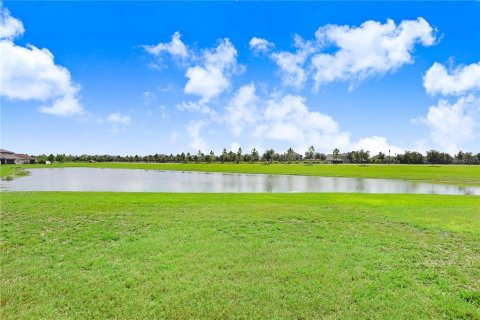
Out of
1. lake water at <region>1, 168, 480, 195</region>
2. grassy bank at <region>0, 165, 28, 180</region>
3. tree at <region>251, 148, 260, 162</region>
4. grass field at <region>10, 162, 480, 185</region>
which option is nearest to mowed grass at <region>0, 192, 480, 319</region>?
lake water at <region>1, 168, 480, 195</region>

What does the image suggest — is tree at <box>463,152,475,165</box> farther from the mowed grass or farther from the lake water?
the mowed grass

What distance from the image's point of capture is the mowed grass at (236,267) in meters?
5.84

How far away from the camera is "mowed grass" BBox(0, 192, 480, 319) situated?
584 centimetres

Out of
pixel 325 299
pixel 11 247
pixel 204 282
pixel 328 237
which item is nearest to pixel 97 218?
pixel 11 247

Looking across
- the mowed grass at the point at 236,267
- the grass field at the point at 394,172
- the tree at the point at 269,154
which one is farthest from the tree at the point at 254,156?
the mowed grass at the point at 236,267

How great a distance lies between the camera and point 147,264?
7.79 metres

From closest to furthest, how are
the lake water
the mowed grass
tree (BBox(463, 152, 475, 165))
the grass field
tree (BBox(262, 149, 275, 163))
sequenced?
the mowed grass < the lake water < the grass field < tree (BBox(463, 152, 475, 165)) < tree (BBox(262, 149, 275, 163))

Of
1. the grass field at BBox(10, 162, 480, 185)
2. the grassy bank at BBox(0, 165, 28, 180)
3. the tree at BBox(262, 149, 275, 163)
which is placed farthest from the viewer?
the tree at BBox(262, 149, 275, 163)

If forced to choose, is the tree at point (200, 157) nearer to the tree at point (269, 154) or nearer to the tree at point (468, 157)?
the tree at point (269, 154)

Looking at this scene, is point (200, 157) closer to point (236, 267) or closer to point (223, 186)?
point (223, 186)

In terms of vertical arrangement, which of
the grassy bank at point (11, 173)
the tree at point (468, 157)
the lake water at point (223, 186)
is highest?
the tree at point (468, 157)

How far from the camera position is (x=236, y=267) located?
25.0 ft

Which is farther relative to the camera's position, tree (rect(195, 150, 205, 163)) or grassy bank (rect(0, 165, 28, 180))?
tree (rect(195, 150, 205, 163))

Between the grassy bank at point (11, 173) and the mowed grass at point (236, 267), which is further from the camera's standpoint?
the grassy bank at point (11, 173)
